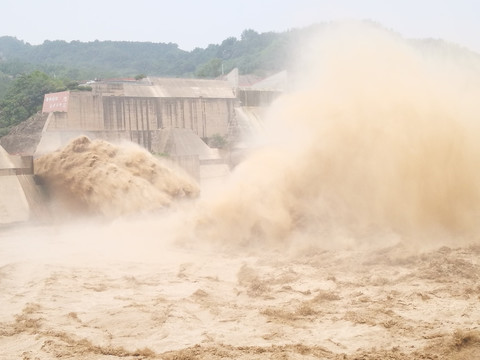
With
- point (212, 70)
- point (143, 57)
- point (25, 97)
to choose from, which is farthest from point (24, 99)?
point (143, 57)

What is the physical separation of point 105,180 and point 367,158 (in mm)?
9815

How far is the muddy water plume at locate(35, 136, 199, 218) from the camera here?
752 inches

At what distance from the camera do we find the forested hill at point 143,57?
9488cm

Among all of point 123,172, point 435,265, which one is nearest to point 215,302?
point 435,265

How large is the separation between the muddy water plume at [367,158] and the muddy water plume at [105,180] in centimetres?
458

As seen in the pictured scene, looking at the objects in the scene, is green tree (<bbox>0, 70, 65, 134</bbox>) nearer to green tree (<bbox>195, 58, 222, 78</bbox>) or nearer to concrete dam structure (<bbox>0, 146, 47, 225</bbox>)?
concrete dam structure (<bbox>0, 146, 47, 225</bbox>)

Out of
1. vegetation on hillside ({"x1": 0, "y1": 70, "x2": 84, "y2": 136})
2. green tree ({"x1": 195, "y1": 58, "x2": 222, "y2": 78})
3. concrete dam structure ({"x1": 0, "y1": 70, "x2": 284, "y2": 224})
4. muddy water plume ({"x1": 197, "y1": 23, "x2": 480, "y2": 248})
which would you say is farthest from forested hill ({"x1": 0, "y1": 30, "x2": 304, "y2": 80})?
muddy water plume ({"x1": 197, "y1": 23, "x2": 480, "y2": 248})

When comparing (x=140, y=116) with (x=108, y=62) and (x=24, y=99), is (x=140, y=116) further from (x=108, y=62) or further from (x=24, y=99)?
(x=108, y=62)

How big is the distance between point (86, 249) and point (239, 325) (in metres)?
7.78

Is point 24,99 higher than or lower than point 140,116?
higher

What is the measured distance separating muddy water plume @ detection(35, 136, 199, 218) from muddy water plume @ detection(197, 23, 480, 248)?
458 centimetres

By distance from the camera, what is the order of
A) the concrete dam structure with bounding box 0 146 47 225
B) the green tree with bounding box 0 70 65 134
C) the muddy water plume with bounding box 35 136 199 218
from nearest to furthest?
the concrete dam structure with bounding box 0 146 47 225 < the muddy water plume with bounding box 35 136 199 218 < the green tree with bounding box 0 70 65 134

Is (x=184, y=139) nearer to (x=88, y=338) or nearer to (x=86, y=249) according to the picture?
(x=86, y=249)

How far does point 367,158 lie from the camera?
1460 cm
